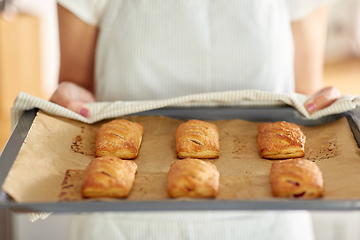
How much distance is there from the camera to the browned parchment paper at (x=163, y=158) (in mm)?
1030

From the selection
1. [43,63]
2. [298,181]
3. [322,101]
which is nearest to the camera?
[298,181]

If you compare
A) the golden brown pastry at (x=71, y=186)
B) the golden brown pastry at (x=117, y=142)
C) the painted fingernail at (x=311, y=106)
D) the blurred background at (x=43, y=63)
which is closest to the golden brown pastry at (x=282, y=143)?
the painted fingernail at (x=311, y=106)

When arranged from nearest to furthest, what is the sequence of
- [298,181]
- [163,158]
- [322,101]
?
[298,181] < [163,158] < [322,101]

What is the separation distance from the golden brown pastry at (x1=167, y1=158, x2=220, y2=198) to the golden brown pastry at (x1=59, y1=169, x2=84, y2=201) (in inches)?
10.4

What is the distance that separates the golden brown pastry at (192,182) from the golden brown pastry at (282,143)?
24 centimetres

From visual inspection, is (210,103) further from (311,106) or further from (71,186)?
(71,186)

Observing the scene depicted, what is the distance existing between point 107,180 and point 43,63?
10.7 ft

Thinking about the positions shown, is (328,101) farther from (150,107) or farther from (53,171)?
(53,171)

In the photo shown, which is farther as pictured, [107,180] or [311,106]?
[311,106]

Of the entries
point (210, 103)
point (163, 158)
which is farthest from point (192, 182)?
point (210, 103)

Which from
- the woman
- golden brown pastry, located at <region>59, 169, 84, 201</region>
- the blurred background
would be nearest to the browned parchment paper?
golden brown pastry, located at <region>59, 169, 84, 201</region>

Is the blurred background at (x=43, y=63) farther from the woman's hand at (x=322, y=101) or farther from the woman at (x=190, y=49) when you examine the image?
the woman's hand at (x=322, y=101)

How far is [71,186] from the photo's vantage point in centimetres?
107

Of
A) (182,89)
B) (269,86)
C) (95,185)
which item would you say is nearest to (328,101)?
(269,86)
